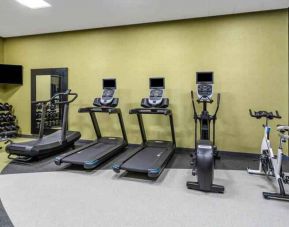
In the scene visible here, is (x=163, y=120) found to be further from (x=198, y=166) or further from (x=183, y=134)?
(x=198, y=166)

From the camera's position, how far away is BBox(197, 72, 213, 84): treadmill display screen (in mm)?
4332

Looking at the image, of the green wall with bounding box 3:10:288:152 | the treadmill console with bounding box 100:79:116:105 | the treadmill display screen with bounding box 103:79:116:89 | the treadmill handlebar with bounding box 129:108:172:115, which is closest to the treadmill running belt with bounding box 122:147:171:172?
the treadmill handlebar with bounding box 129:108:172:115

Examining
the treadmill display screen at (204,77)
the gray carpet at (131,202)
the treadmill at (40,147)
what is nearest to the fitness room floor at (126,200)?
the gray carpet at (131,202)

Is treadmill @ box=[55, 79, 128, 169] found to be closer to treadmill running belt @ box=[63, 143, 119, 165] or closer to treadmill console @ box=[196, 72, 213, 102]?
treadmill running belt @ box=[63, 143, 119, 165]

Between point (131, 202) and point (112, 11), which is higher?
point (112, 11)

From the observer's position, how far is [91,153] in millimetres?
4270

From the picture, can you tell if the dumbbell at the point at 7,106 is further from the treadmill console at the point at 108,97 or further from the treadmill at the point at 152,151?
the treadmill at the point at 152,151

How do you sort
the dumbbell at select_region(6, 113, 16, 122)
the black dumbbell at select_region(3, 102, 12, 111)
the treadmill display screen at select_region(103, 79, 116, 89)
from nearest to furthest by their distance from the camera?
the treadmill display screen at select_region(103, 79, 116, 89), the dumbbell at select_region(6, 113, 16, 122), the black dumbbell at select_region(3, 102, 12, 111)

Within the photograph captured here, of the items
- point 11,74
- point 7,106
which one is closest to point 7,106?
point 7,106

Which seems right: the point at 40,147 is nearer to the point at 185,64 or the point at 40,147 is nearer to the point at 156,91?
the point at 156,91

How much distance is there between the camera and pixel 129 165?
356 cm

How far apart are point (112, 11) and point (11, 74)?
406cm

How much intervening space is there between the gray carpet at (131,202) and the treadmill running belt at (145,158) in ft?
0.62

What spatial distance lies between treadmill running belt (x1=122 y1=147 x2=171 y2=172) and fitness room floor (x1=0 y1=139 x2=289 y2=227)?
0.62 ft
